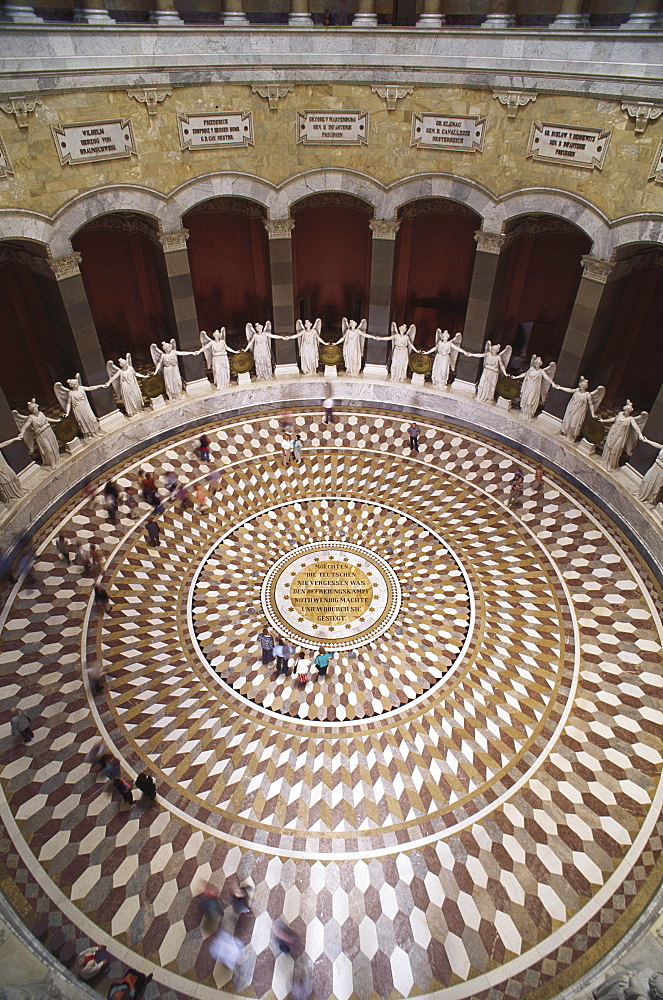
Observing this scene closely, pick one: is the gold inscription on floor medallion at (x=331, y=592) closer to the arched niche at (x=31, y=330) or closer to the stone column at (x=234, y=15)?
the arched niche at (x=31, y=330)

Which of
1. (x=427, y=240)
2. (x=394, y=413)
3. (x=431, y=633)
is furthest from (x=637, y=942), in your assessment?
(x=427, y=240)

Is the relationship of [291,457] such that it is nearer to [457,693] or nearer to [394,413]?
[394,413]

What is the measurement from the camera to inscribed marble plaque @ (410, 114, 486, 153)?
12469 millimetres

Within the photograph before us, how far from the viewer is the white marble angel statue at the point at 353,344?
49.7ft

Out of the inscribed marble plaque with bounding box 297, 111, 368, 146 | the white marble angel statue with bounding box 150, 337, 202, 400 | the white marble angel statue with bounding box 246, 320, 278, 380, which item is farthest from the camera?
the white marble angel statue with bounding box 246, 320, 278, 380

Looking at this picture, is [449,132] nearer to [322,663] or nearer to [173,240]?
[173,240]

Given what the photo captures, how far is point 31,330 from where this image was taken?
1442 centimetres

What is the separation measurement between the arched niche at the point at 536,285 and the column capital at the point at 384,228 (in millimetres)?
2541

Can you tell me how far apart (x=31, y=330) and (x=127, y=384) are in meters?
2.93

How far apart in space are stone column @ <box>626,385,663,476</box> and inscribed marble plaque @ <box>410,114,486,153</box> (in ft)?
20.6

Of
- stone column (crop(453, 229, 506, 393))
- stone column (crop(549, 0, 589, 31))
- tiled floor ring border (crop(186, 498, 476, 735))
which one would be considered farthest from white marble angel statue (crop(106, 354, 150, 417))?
stone column (crop(549, 0, 589, 31))

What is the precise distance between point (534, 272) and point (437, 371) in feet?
12.2

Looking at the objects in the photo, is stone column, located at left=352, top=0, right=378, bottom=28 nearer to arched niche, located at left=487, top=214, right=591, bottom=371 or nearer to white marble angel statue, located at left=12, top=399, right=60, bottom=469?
arched niche, located at left=487, top=214, right=591, bottom=371

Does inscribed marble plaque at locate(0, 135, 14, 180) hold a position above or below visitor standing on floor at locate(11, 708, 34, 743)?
above
